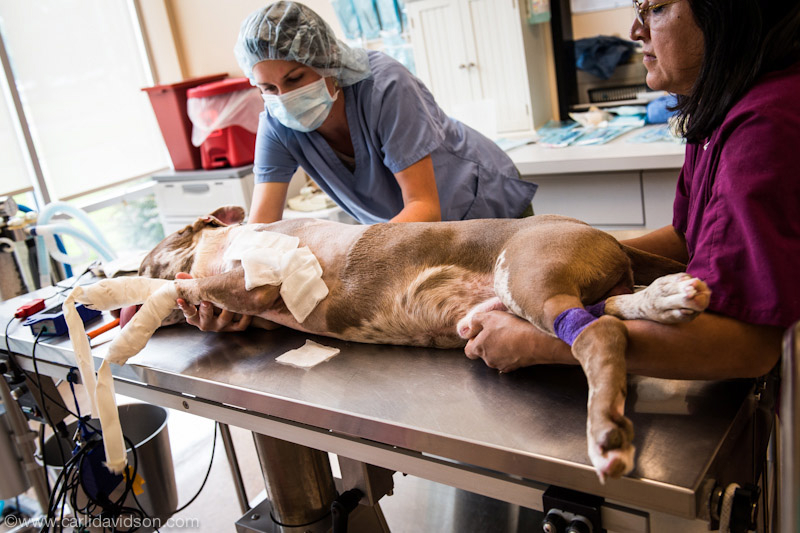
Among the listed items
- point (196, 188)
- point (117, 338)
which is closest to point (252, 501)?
point (117, 338)

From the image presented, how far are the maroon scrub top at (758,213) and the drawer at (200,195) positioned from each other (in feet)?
9.45

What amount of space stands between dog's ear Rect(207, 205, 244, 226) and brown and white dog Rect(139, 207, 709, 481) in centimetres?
31

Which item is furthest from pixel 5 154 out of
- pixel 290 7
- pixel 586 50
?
pixel 586 50

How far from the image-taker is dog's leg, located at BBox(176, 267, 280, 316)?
141cm

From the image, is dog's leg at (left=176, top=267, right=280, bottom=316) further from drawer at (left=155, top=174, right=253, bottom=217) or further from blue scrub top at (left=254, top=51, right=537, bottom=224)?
drawer at (left=155, top=174, right=253, bottom=217)

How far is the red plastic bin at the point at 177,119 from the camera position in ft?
12.0

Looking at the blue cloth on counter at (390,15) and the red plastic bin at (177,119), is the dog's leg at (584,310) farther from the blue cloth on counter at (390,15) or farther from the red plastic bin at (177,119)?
the red plastic bin at (177,119)

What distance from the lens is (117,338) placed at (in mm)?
1388

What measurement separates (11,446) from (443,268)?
163cm

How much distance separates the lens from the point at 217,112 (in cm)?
355

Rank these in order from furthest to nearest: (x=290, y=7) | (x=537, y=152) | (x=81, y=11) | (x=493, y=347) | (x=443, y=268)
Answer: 1. (x=81, y=11)
2. (x=537, y=152)
3. (x=290, y=7)
4. (x=443, y=268)
5. (x=493, y=347)

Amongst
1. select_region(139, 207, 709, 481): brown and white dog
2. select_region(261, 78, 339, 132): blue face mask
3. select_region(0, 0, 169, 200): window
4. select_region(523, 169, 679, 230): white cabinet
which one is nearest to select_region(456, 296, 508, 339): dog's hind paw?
select_region(139, 207, 709, 481): brown and white dog

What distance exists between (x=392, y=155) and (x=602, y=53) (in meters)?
1.67

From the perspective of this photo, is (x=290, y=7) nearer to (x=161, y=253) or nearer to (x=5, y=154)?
(x=161, y=253)
